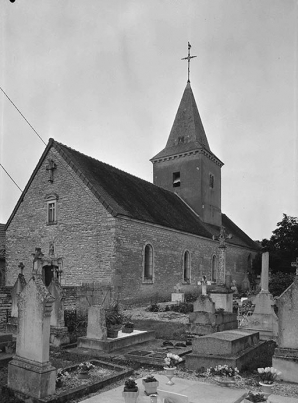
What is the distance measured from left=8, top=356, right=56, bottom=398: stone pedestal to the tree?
28899 millimetres

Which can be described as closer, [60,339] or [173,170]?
[60,339]

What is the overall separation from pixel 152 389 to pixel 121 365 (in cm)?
272

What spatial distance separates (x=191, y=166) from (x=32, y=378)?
1088 inches

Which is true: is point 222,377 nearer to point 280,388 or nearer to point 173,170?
point 280,388

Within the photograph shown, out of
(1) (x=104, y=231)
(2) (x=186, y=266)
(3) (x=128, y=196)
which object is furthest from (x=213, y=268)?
(1) (x=104, y=231)

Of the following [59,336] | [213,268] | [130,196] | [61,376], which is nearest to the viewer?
[61,376]

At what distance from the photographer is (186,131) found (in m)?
34.3

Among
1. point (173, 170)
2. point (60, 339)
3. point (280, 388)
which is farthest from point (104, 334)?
point (173, 170)

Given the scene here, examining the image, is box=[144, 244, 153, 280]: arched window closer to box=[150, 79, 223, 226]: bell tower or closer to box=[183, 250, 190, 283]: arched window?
box=[183, 250, 190, 283]: arched window

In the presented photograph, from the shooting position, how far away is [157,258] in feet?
72.0

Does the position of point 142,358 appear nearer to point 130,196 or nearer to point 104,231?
point 104,231

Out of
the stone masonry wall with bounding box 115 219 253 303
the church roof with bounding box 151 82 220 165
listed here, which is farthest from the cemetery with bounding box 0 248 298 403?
the church roof with bounding box 151 82 220 165

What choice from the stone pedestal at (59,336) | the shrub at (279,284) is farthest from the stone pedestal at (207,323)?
the shrub at (279,284)

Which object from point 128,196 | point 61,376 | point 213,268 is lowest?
point 61,376
